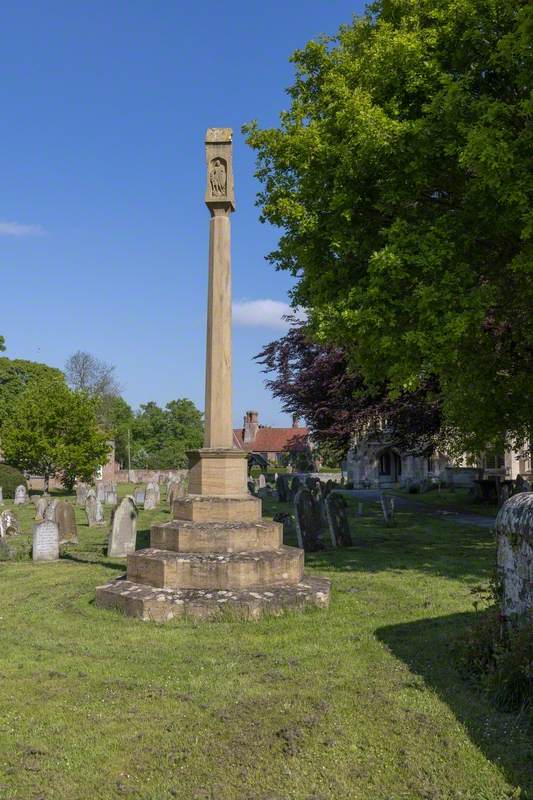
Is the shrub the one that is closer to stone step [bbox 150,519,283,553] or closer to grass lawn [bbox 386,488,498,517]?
grass lawn [bbox 386,488,498,517]

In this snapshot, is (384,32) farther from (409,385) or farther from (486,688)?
(486,688)

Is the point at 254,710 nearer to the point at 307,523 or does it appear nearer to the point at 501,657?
the point at 501,657

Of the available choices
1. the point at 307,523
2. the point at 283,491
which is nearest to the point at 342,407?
the point at 283,491

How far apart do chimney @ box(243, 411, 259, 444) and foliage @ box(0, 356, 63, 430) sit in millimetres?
41555

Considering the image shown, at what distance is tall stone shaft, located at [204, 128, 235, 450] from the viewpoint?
9.27 metres

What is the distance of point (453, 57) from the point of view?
37.2 feet

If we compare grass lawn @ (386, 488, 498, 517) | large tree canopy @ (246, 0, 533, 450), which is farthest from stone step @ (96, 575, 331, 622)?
grass lawn @ (386, 488, 498, 517)

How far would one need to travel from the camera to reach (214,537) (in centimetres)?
851

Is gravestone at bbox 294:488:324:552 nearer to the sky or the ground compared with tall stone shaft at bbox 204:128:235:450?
nearer to the ground

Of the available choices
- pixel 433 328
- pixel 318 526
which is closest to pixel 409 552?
pixel 318 526

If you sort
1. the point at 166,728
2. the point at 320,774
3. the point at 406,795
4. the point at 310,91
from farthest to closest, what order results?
the point at 310,91 → the point at 166,728 → the point at 320,774 → the point at 406,795

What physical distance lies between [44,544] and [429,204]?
34.0 feet

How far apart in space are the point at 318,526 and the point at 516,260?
6923mm

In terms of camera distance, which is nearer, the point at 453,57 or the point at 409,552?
the point at 453,57
